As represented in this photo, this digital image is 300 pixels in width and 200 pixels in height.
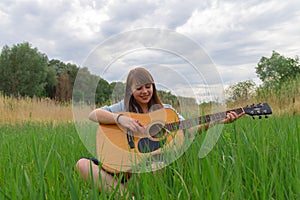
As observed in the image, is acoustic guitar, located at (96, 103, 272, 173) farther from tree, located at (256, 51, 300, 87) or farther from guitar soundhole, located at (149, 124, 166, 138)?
tree, located at (256, 51, 300, 87)

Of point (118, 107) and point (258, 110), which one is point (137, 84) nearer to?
point (118, 107)

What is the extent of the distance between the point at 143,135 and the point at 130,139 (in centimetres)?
8

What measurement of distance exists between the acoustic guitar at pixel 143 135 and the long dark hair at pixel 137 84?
78 millimetres

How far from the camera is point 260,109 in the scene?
1.82 m

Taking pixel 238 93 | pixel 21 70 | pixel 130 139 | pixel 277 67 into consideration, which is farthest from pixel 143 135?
pixel 277 67

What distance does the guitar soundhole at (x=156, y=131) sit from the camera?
1.72m

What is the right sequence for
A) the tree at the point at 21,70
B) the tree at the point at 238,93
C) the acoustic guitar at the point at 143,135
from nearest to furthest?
the acoustic guitar at the point at 143,135 → the tree at the point at 238,93 → the tree at the point at 21,70

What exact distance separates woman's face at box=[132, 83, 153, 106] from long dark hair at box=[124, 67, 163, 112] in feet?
0.09

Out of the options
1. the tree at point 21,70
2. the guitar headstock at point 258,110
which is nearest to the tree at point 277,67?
the tree at point 21,70

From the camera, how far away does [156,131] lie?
1754mm

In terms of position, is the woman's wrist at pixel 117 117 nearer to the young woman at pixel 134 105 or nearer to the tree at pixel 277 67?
the young woman at pixel 134 105

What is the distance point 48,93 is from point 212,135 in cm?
3067

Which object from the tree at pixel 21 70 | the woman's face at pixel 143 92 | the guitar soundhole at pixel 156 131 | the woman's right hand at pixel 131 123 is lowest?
the guitar soundhole at pixel 156 131

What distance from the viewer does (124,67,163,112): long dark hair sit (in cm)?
164
